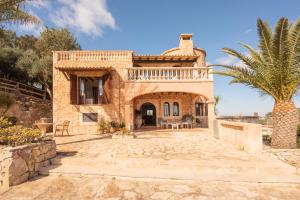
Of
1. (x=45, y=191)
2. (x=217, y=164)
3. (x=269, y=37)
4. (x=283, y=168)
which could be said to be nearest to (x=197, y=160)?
(x=217, y=164)

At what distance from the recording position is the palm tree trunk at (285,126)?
305 inches

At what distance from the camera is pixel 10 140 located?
545 cm

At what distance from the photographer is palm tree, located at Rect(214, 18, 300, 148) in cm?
745

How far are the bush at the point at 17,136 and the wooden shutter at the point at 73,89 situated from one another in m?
7.86

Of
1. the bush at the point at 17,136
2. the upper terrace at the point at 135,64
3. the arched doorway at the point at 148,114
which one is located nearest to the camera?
the bush at the point at 17,136

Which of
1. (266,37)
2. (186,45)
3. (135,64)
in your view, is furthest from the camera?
(186,45)

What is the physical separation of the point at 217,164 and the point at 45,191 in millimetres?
4671

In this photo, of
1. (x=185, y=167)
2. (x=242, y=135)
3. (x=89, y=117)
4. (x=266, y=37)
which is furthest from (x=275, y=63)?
(x=89, y=117)

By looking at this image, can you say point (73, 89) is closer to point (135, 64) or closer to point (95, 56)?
point (95, 56)

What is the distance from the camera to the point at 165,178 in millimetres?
4801

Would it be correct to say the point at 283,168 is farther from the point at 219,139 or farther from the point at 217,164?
the point at 219,139

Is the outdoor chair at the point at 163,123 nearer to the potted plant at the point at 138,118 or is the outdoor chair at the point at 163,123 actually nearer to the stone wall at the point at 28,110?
the potted plant at the point at 138,118

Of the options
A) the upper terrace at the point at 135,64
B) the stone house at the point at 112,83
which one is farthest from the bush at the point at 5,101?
the upper terrace at the point at 135,64

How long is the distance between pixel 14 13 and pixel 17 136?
5742 mm
